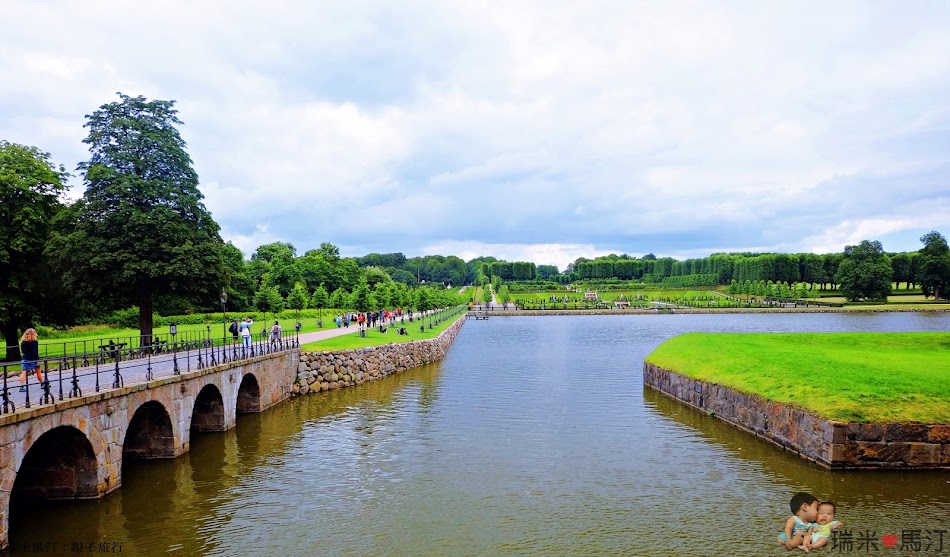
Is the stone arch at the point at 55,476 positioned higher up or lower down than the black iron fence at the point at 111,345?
lower down

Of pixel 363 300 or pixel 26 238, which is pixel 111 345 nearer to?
pixel 26 238

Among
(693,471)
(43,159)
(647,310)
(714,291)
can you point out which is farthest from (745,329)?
(714,291)

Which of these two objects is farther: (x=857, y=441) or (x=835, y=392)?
(x=835, y=392)

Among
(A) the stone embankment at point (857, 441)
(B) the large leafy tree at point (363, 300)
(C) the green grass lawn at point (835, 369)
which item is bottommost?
(A) the stone embankment at point (857, 441)

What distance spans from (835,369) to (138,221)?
31.1m

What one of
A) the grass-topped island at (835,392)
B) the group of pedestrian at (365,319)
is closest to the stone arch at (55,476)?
the grass-topped island at (835,392)

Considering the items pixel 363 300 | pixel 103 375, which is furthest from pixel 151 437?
pixel 363 300

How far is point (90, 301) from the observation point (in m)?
30.5

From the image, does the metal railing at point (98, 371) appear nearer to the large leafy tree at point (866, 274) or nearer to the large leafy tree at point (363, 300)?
the large leafy tree at point (363, 300)

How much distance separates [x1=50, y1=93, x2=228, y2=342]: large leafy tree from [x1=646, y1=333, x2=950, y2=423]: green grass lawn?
25674 mm

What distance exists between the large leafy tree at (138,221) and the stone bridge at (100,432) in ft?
26.5

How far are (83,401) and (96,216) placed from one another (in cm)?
1840

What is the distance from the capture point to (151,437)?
19.9 meters

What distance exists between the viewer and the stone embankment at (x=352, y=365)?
33469mm
